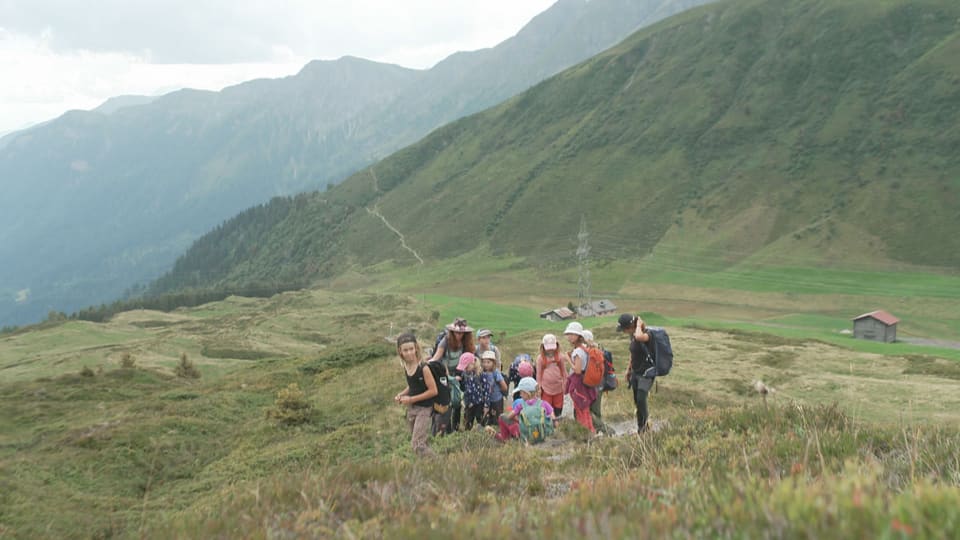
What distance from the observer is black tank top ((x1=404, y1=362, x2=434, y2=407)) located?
33.0ft

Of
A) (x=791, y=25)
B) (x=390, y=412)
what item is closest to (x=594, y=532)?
(x=390, y=412)

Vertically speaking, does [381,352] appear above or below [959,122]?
below

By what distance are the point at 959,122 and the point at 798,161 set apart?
1290 inches

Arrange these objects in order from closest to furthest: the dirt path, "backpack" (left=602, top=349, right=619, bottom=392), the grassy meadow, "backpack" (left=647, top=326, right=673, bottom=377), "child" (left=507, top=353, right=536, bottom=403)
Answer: the grassy meadow < "backpack" (left=647, top=326, right=673, bottom=377) < "backpack" (left=602, top=349, right=619, bottom=392) < "child" (left=507, top=353, right=536, bottom=403) < the dirt path

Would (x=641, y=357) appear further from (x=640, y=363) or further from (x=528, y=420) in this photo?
(x=528, y=420)

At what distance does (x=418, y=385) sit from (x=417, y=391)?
0.13 m

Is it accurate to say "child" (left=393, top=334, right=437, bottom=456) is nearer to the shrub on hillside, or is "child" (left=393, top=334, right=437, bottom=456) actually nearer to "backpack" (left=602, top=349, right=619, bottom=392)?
"backpack" (left=602, top=349, right=619, bottom=392)

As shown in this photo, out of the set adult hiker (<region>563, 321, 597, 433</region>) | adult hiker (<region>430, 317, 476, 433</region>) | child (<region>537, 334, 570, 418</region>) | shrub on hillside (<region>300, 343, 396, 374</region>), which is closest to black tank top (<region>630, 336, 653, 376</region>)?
adult hiker (<region>563, 321, 597, 433</region>)

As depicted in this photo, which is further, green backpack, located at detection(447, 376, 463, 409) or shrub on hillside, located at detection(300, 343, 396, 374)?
shrub on hillside, located at detection(300, 343, 396, 374)

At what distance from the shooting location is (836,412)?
7.70m

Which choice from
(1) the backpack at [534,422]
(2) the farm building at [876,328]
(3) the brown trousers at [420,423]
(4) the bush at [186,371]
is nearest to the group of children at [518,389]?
(1) the backpack at [534,422]

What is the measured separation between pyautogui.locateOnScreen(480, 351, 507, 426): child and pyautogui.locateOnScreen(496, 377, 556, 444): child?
712 millimetres

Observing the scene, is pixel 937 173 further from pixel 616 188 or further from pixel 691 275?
pixel 616 188

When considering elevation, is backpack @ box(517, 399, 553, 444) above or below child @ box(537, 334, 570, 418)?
below
